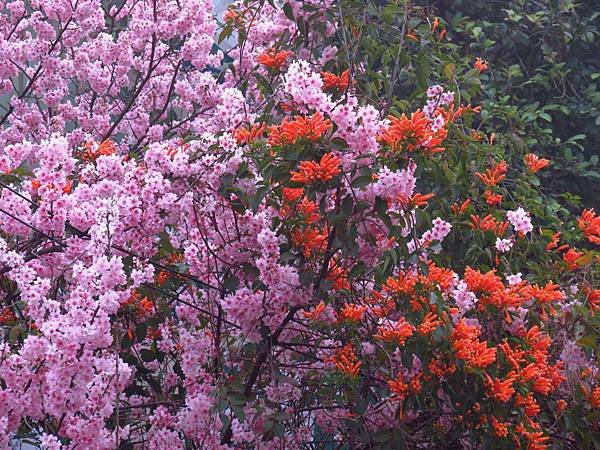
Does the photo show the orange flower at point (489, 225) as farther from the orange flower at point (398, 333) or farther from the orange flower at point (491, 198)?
the orange flower at point (398, 333)

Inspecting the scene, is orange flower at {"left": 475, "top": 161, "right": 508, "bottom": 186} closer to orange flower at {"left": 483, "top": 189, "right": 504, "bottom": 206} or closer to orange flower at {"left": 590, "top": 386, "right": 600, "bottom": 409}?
orange flower at {"left": 483, "top": 189, "right": 504, "bottom": 206}

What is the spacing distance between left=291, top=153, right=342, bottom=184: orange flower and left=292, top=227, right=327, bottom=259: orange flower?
260mm

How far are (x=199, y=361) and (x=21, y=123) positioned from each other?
1.98m

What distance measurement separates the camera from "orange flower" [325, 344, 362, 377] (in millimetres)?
2479

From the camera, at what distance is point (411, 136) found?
7.70 feet

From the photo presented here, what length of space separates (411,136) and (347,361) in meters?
0.64

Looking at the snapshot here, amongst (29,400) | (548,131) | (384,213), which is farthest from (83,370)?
(548,131)

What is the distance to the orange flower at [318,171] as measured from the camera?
2.29 meters

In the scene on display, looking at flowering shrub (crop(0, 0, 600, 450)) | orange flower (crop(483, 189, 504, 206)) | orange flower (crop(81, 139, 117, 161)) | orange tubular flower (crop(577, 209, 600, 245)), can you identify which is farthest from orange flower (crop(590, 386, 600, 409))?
orange flower (crop(81, 139, 117, 161))

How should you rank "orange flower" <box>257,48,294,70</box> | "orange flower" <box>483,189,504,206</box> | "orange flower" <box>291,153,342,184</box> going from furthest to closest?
"orange flower" <box>483,189,504,206</box> < "orange flower" <box>257,48,294,70</box> < "orange flower" <box>291,153,342,184</box>

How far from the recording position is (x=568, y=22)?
543cm

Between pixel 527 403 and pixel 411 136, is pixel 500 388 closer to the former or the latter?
pixel 527 403

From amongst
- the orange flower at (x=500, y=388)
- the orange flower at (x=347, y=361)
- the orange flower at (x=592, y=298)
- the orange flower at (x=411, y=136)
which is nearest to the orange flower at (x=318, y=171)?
the orange flower at (x=411, y=136)

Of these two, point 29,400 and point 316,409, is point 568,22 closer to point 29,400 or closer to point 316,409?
point 316,409
